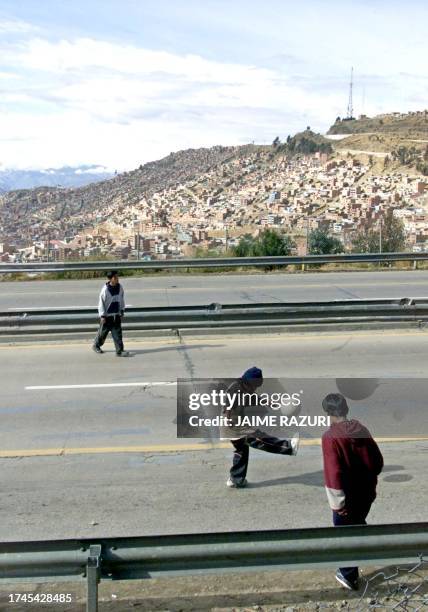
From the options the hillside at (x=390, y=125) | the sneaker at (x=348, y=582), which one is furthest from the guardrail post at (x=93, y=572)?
the hillside at (x=390, y=125)

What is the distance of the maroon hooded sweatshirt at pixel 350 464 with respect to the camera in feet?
18.3

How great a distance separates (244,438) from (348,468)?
6.79ft

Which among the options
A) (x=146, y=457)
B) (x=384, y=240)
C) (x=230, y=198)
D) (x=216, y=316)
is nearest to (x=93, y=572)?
(x=146, y=457)

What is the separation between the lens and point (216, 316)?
14.8 metres

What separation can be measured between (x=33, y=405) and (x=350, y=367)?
5073 millimetres

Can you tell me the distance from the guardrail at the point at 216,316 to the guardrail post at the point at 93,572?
9.90m

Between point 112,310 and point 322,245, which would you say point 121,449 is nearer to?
point 112,310

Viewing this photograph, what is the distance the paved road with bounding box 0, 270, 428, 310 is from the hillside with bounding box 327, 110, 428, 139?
97.1m

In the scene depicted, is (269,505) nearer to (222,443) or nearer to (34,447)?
(222,443)

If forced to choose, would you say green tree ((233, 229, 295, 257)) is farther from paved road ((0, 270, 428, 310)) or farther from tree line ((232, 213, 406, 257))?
paved road ((0, 270, 428, 310))

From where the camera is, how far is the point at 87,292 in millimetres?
23062

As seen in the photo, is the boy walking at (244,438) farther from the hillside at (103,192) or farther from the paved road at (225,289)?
the hillside at (103,192)

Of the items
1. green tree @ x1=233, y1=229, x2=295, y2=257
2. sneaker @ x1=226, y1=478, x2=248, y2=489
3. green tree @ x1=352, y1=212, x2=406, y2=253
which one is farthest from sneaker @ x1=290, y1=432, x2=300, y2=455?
green tree @ x1=352, y1=212, x2=406, y2=253

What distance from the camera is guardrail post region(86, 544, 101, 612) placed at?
4691 millimetres
